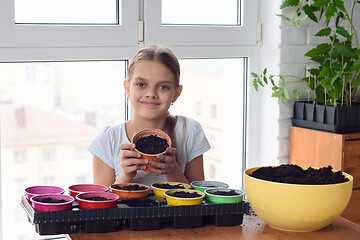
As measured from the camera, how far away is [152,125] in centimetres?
218

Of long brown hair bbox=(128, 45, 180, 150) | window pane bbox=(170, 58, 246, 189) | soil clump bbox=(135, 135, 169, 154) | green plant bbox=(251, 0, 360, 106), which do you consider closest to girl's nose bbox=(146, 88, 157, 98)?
long brown hair bbox=(128, 45, 180, 150)

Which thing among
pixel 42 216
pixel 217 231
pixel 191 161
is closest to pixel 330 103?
pixel 191 161

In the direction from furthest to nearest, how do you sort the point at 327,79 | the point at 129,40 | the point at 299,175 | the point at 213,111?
the point at 213,111, the point at 327,79, the point at 129,40, the point at 299,175

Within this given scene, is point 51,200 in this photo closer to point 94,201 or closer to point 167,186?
point 94,201

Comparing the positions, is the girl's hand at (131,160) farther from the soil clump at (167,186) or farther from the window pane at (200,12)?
the window pane at (200,12)

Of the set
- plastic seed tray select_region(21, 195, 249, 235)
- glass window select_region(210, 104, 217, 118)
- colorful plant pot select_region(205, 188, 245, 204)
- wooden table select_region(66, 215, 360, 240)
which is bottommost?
wooden table select_region(66, 215, 360, 240)

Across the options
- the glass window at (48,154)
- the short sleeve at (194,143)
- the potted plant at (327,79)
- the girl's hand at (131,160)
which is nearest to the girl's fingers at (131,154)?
the girl's hand at (131,160)

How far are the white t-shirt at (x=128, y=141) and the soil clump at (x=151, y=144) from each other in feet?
0.87

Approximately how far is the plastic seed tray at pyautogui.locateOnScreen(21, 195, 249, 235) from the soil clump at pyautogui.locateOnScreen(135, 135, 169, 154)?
249 millimetres

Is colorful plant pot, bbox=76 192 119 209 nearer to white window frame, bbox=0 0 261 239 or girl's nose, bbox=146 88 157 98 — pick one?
girl's nose, bbox=146 88 157 98

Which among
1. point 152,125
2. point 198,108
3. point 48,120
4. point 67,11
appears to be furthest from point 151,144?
point 198,108

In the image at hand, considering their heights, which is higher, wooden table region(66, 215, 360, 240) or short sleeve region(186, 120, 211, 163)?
short sleeve region(186, 120, 211, 163)

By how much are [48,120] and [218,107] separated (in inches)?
36.2

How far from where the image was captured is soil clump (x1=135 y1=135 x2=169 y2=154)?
6.12ft
